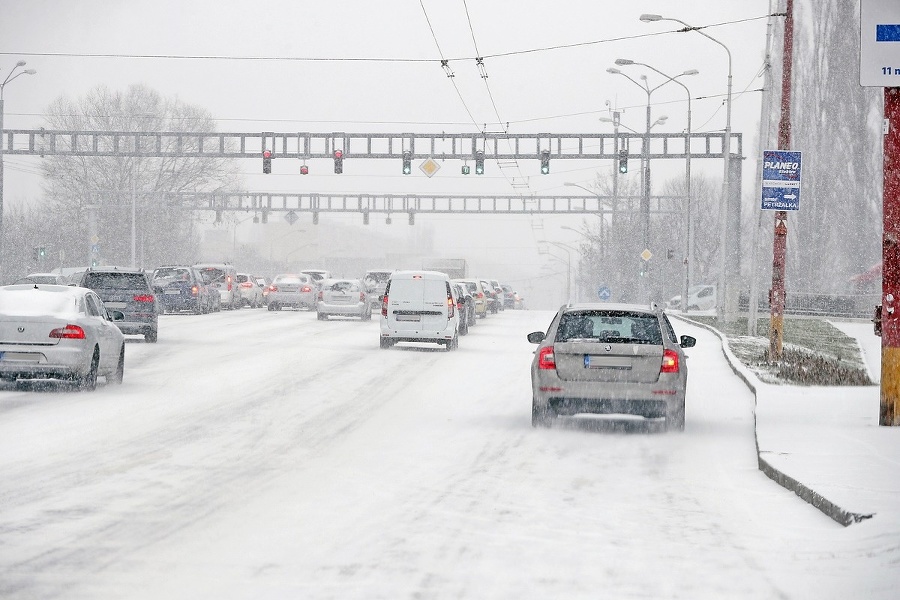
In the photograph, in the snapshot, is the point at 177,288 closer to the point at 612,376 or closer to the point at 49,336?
the point at 49,336

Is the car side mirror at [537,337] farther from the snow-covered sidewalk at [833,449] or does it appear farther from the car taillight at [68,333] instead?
the car taillight at [68,333]

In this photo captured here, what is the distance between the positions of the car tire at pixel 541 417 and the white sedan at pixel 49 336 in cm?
647

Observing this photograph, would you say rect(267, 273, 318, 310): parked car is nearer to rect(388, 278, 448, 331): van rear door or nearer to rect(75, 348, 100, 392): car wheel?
rect(388, 278, 448, 331): van rear door

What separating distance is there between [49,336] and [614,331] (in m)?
7.46

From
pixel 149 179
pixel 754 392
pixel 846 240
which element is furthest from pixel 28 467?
pixel 149 179

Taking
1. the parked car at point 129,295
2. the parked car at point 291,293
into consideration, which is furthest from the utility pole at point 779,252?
the parked car at point 291,293

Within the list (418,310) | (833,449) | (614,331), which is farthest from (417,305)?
(833,449)

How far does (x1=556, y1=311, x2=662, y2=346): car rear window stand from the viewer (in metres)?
14.9

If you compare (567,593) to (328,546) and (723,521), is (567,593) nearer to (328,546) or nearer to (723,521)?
(328,546)

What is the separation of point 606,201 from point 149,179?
34361mm

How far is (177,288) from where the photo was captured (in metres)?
45.8

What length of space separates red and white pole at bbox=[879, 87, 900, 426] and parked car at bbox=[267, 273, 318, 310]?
3989 cm

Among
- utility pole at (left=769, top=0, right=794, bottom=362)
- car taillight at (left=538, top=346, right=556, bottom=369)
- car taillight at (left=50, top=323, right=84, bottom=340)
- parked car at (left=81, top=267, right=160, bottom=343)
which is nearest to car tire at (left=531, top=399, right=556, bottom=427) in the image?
car taillight at (left=538, top=346, right=556, bottom=369)

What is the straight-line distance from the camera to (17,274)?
80938 millimetres
